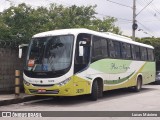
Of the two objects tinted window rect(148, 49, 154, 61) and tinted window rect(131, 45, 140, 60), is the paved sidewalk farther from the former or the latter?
tinted window rect(148, 49, 154, 61)

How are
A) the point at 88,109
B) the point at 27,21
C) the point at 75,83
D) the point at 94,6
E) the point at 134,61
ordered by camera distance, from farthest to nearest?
1. the point at 94,6
2. the point at 134,61
3. the point at 27,21
4. the point at 75,83
5. the point at 88,109

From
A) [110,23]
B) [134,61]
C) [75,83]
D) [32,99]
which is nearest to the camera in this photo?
[75,83]

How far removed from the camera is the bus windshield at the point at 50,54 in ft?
45.0

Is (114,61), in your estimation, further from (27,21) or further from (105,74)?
(27,21)

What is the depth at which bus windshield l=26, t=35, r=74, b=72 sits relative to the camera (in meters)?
13.7

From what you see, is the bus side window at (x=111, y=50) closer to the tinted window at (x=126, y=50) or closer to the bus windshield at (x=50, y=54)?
the tinted window at (x=126, y=50)

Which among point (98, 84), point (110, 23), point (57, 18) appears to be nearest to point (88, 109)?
point (98, 84)

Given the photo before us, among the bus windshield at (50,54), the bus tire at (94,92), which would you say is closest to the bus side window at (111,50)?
the bus tire at (94,92)

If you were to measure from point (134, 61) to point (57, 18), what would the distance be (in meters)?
5.09

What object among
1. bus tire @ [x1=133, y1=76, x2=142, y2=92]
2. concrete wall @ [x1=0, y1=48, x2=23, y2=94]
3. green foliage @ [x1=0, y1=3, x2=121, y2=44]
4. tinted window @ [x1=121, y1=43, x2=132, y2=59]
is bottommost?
bus tire @ [x1=133, y1=76, x2=142, y2=92]

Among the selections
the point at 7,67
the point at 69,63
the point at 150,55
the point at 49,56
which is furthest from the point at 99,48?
the point at 150,55

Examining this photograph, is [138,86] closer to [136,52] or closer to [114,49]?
[136,52]

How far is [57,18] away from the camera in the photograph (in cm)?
2091

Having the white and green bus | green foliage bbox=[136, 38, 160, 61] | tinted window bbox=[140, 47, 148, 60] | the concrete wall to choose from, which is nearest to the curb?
the white and green bus
